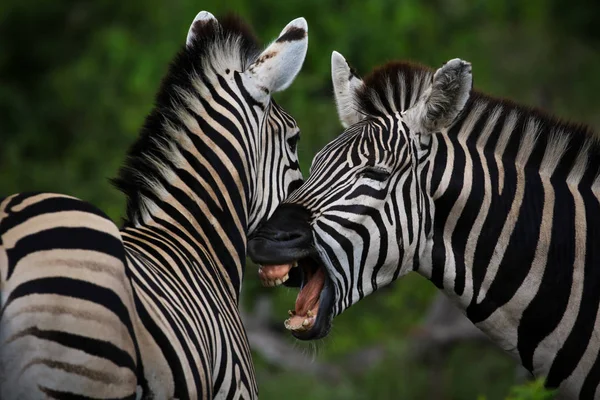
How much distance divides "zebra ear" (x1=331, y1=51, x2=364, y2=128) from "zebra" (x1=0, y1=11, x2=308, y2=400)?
41 centimetres

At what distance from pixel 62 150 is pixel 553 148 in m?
19.1

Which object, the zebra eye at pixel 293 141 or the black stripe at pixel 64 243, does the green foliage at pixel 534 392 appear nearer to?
the zebra eye at pixel 293 141

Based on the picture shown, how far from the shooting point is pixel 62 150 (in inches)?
931

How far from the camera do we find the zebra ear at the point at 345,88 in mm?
6321

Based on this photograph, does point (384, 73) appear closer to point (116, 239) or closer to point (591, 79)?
point (116, 239)

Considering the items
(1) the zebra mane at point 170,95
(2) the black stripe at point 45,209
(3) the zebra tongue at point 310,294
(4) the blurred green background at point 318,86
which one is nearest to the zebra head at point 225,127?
(1) the zebra mane at point 170,95

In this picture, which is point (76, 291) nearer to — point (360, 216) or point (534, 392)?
point (360, 216)

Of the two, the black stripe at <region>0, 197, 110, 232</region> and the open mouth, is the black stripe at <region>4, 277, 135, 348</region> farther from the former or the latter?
the open mouth

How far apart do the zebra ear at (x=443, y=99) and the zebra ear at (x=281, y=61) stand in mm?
738

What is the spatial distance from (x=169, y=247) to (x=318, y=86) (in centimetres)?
1312

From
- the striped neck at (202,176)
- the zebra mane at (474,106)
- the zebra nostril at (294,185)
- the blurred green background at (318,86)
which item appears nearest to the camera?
the striped neck at (202,176)

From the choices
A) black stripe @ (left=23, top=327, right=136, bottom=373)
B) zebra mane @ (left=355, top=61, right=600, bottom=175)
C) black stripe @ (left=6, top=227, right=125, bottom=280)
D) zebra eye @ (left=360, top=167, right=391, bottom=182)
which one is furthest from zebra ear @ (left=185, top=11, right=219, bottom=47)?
black stripe @ (left=23, top=327, right=136, bottom=373)

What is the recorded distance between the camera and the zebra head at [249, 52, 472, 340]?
5.71 metres

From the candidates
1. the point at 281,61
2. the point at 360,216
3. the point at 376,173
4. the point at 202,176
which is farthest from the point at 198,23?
the point at 360,216
